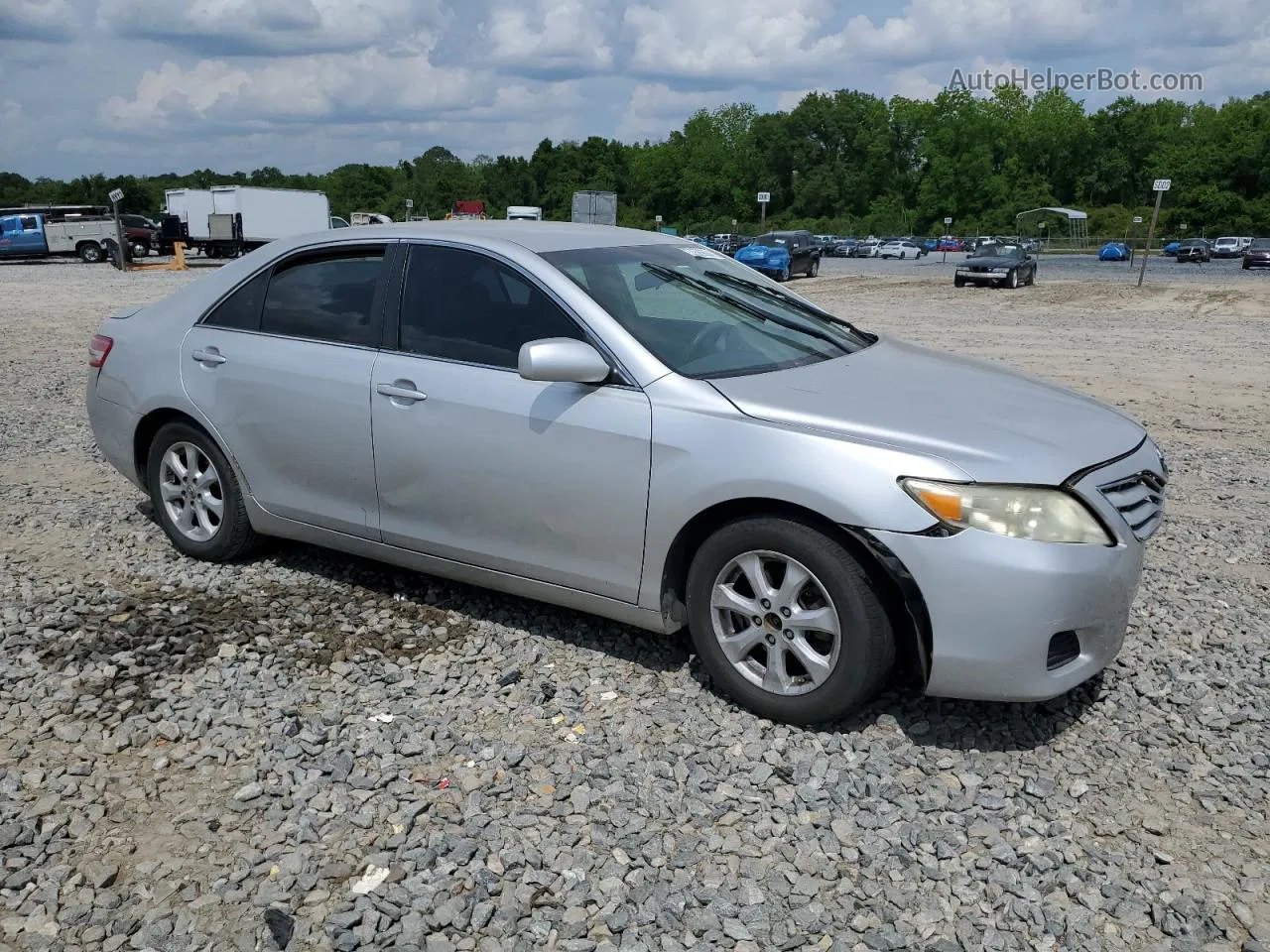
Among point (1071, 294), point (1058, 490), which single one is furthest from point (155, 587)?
point (1071, 294)

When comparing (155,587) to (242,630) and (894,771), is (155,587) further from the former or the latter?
(894,771)

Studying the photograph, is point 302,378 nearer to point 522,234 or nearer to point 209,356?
point 209,356

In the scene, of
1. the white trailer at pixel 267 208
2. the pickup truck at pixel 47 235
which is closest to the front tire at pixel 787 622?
the white trailer at pixel 267 208

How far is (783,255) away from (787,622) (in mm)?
33260

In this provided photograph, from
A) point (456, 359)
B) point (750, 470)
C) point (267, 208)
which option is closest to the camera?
point (750, 470)

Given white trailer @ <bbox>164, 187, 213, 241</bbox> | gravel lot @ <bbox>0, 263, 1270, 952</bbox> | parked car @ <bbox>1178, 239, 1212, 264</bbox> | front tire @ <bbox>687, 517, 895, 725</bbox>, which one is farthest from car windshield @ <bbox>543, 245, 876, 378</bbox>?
parked car @ <bbox>1178, 239, 1212, 264</bbox>

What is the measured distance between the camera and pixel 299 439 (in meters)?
4.79

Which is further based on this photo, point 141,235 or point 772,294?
point 141,235

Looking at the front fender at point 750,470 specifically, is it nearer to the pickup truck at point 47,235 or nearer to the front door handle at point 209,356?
the front door handle at point 209,356

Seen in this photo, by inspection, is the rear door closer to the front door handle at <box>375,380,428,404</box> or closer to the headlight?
the front door handle at <box>375,380,428,404</box>

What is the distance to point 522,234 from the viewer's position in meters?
4.71

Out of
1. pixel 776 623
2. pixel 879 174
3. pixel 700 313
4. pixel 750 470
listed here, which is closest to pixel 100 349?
pixel 700 313

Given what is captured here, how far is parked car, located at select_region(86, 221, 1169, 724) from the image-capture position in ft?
11.4

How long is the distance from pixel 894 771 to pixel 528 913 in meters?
1.33
